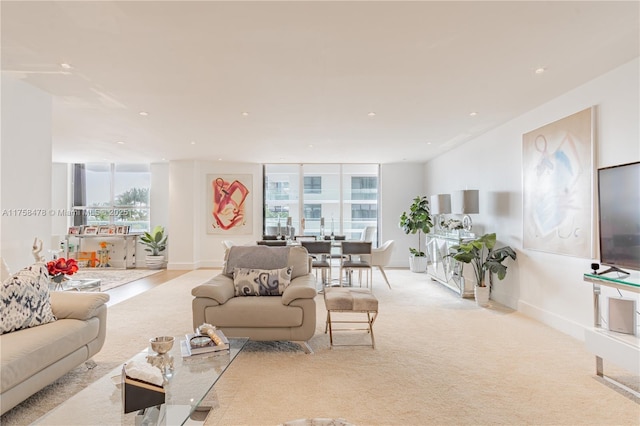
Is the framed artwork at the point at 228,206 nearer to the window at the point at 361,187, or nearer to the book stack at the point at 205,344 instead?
the window at the point at 361,187

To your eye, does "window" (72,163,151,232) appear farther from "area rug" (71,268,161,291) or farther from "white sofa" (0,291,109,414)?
"white sofa" (0,291,109,414)

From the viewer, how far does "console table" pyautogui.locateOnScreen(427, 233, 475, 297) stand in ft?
19.3

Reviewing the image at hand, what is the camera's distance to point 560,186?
416cm

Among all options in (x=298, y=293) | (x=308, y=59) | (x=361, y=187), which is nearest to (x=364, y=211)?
(x=361, y=187)

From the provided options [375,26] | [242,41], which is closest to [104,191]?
[242,41]

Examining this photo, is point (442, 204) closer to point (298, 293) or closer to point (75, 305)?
point (298, 293)

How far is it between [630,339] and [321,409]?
92.3 inches

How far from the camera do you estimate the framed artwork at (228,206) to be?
943 centimetres

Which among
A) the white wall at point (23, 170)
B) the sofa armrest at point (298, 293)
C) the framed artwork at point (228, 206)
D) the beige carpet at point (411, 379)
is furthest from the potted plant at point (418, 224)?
the white wall at point (23, 170)

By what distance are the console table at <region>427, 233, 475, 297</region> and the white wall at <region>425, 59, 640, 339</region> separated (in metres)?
0.47

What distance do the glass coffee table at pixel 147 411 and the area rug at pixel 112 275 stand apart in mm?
5314

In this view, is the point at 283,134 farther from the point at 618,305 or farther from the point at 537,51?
the point at 618,305

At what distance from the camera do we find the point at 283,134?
6.22 meters

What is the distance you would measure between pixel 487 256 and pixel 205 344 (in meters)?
4.58
